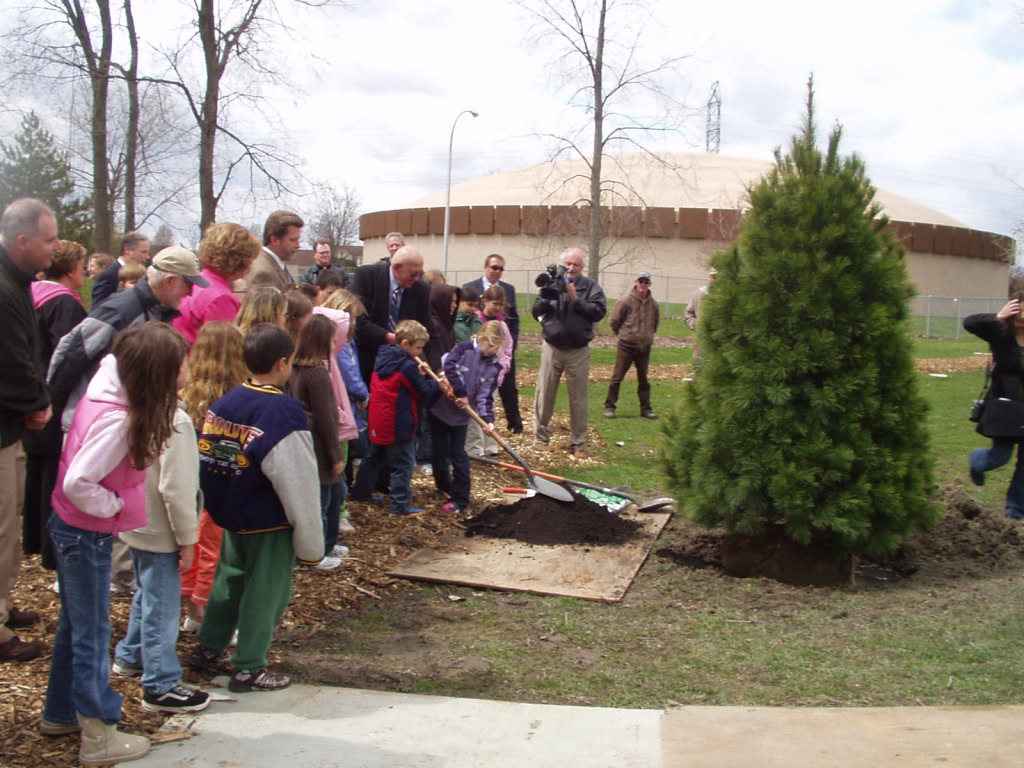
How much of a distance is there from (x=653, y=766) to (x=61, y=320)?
14.1 ft

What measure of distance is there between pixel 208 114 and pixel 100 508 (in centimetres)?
1514

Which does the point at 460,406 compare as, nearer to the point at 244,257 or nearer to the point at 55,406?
the point at 244,257

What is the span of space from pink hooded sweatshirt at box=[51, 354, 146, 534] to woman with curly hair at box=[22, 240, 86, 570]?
2035mm

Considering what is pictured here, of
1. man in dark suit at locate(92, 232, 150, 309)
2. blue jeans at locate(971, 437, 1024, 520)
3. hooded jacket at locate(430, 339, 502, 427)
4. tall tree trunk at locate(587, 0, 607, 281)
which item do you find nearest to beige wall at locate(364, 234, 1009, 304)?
tall tree trunk at locate(587, 0, 607, 281)

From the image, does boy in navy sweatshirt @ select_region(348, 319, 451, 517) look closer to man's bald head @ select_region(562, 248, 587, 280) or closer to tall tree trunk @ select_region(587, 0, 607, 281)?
man's bald head @ select_region(562, 248, 587, 280)

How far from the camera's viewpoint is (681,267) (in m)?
50.8

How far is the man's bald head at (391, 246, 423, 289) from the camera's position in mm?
7910

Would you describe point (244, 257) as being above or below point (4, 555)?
above

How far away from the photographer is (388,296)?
8.11 m

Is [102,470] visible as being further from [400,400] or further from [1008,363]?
[1008,363]

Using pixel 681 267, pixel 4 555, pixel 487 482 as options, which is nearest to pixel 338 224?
pixel 681 267

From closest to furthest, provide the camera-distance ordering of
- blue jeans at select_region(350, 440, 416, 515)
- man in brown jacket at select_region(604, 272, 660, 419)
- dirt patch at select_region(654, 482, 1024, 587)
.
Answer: dirt patch at select_region(654, 482, 1024, 587) → blue jeans at select_region(350, 440, 416, 515) → man in brown jacket at select_region(604, 272, 660, 419)

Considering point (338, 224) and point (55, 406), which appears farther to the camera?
point (338, 224)

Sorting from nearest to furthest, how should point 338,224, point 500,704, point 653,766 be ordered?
point 653,766
point 500,704
point 338,224
